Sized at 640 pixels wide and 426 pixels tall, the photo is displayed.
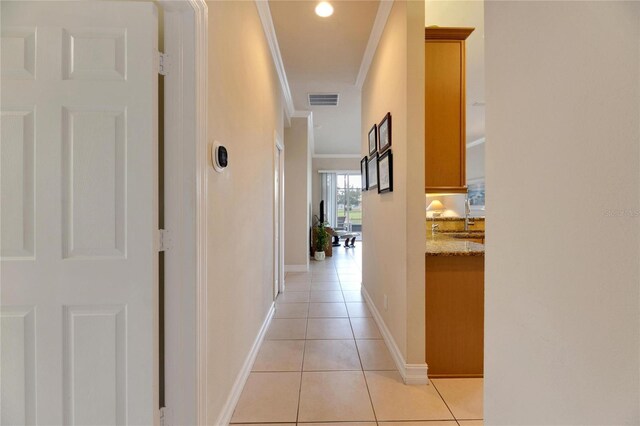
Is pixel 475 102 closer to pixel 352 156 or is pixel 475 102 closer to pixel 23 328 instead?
pixel 352 156

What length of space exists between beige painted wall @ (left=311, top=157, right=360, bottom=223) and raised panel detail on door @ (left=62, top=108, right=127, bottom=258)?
26.1 ft

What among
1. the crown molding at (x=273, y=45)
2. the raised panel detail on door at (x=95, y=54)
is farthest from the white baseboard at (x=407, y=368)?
the crown molding at (x=273, y=45)

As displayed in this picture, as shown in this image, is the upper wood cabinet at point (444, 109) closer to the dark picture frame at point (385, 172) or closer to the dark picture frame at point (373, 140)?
the dark picture frame at point (385, 172)

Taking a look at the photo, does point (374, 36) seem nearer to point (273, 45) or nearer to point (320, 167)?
point (273, 45)

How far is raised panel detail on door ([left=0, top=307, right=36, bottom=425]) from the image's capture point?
1.07 metres

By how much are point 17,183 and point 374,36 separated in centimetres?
295

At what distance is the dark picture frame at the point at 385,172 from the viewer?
2363 mm

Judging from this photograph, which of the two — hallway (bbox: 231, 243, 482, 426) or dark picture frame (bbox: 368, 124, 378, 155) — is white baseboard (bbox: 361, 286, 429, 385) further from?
dark picture frame (bbox: 368, 124, 378, 155)

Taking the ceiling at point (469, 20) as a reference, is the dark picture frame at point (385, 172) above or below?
below

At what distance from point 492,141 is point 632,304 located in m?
0.60

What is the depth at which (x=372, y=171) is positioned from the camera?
3.10m

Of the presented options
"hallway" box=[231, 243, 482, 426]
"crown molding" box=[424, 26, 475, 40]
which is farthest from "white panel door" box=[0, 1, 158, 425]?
"crown molding" box=[424, 26, 475, 40]

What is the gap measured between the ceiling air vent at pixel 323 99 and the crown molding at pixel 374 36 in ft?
2.42

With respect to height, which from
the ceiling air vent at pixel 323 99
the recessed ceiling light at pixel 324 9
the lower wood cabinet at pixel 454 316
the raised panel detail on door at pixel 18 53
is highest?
the ceiling air vent at pixel 323 99
